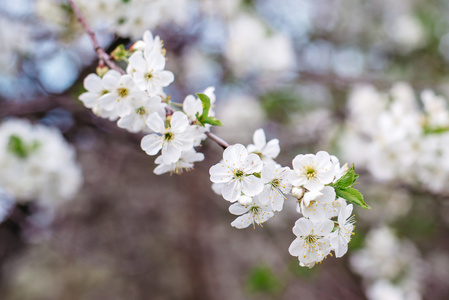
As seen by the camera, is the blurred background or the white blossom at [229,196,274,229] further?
the blurred background

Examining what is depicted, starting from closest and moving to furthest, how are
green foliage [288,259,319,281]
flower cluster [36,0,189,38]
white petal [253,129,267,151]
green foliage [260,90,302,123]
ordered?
white petal [253,129,267,151]
flower cluster [36,0,189,38]
green foliage [288,259,319,281]
green foliage [260,90,302,123]

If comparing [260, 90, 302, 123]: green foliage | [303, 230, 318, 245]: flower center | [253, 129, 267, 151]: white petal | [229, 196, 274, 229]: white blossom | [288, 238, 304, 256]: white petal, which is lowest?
[260, 90, 302, 123]: green foliage

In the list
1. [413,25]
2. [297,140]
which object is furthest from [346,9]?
[297,140]

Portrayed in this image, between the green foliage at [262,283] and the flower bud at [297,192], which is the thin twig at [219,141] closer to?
the flower bud at [297,192]

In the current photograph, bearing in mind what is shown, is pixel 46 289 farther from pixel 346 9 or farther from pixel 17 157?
pixel 346 9

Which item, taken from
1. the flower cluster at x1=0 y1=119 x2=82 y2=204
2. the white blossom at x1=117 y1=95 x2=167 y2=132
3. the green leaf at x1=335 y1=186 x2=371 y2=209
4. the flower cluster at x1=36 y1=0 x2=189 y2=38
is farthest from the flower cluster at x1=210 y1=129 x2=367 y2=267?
the flower cluster at x1=0 y1=119 x2=82 y2=204

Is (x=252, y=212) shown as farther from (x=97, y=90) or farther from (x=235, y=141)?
(x=235, y=141)

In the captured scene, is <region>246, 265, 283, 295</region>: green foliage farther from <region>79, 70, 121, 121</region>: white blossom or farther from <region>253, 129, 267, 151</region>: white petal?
<region>79, 70, 121, 121</region>: white blossom
